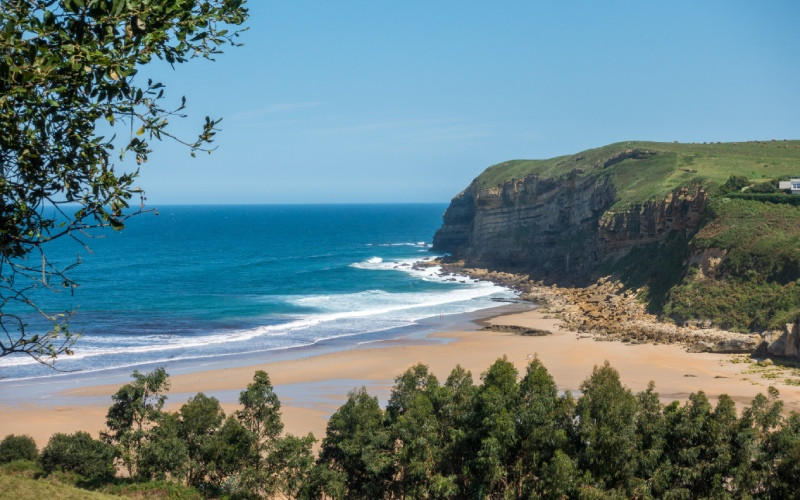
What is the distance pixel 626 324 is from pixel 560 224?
2853 cm

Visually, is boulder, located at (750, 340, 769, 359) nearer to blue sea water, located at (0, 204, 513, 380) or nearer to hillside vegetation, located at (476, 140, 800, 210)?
blue sea water, located at (0, 204, 513, 380)

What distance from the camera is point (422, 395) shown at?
21.5 meters

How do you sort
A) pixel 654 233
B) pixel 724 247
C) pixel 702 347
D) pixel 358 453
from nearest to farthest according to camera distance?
1. pixel 358 453
2. pixel 702 347
3. pixel 724 247
4. pixel 654 233

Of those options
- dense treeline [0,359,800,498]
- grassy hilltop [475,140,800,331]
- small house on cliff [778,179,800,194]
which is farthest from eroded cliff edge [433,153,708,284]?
dense treeline [0,359,800,498]

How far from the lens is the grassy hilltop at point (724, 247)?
156 feet

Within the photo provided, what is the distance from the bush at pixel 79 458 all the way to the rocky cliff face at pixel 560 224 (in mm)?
51339

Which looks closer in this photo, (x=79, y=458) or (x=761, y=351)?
(x=79, y=458)

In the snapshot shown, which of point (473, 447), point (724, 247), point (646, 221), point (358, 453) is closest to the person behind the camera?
point (473, 447)

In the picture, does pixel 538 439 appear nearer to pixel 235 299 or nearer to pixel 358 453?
pixel 358 453

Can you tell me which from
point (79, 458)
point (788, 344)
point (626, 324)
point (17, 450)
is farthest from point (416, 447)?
point (626, 324)

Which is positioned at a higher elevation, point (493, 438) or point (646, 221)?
point (646, 221)

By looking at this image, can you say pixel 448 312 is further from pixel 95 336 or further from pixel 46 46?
pixel 46 46

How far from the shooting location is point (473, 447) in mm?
19734

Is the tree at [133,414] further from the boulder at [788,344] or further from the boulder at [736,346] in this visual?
the boulder at [736,346]
